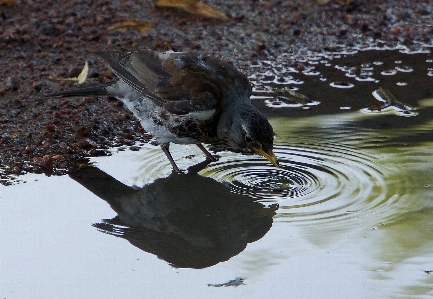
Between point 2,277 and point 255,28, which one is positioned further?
point 255,28

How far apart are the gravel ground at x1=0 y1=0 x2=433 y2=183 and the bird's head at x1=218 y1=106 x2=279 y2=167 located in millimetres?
1038

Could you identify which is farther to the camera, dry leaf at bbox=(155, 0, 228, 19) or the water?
dry leaf at bbox=(155, 0, 228, 19)

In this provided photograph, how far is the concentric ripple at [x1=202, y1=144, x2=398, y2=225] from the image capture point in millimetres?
5484

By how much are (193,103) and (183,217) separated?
118 cm

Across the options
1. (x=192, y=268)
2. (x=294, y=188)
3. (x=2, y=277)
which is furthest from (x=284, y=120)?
(x=2, y=277)

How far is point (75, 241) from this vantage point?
5.00 meters

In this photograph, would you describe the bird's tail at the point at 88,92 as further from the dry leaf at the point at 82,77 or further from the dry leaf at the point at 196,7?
the dry leaf at the point at 196,7

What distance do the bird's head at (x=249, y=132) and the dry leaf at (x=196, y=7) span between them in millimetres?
3371

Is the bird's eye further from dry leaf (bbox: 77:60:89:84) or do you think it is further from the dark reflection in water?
dry leaf (bbox: 77:60:89:84)

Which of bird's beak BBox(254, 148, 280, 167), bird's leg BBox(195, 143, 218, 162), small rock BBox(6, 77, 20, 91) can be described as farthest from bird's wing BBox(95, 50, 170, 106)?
small rock BBox(6, 77, 20, 91)

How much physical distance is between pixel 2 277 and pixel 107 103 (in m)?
3.29

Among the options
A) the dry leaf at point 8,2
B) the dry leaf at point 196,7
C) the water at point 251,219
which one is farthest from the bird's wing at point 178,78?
the dry leaf at point 8,2

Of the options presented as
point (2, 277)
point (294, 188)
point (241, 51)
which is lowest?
point (2, 277)

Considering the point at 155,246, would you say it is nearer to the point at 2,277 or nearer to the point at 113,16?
the point at 2,277
